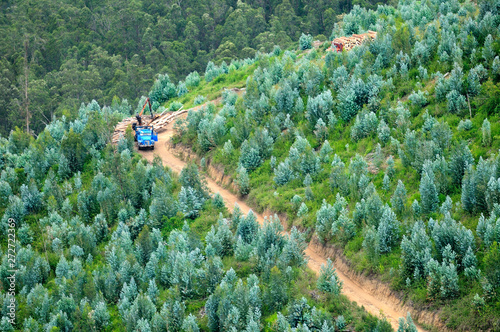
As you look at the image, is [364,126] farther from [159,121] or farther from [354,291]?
[159,121]

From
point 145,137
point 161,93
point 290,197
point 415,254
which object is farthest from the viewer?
point 161,93

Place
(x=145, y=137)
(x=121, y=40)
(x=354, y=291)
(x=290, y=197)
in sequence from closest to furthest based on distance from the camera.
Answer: (x=354, y=291) < (x=290, y=197) < (x=145, y=137) < (x=121, y=40)

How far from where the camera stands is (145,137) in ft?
120

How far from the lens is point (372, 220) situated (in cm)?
2250

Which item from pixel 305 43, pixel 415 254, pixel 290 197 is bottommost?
pixel 290 197

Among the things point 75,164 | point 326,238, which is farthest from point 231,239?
point 75,164

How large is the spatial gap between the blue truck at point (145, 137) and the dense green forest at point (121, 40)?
29.4 metres

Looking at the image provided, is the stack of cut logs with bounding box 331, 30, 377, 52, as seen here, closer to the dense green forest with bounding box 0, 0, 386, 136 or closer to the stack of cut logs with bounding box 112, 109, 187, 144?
the stack of cut logs with bounding box 112, 109, 187, 144

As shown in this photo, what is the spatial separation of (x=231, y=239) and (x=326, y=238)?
3.81 meters

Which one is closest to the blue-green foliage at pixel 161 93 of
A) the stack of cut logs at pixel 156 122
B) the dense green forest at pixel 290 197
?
the dense green forest at pixel 290 197

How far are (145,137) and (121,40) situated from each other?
44.6 metres

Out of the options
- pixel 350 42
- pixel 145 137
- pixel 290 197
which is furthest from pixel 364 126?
pixel 145 137

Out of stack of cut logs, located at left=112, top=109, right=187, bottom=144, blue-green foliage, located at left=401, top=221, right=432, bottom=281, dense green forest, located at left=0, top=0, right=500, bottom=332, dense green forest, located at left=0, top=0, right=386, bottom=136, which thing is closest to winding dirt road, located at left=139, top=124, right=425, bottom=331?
dense green forest, located at left=0, top=0, right=500, bottom=332

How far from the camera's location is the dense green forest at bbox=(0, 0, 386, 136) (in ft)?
219
